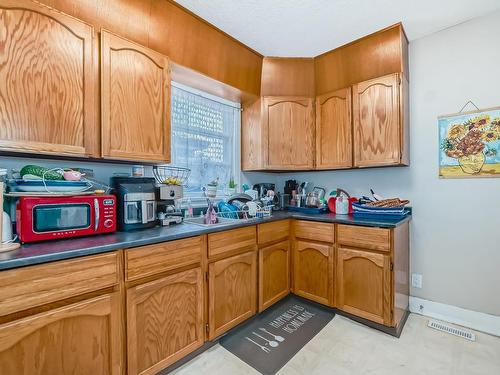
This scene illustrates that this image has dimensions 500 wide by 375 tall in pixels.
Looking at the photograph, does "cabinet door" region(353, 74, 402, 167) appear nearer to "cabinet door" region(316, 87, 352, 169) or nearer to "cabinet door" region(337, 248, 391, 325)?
"cabinet door" region(316, 87, 352, 169)

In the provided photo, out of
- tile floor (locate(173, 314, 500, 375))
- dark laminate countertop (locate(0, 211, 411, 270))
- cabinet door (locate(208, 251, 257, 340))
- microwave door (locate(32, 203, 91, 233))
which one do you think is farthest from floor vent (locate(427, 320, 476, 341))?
microwave door (locate(32, 203, 91, 233))

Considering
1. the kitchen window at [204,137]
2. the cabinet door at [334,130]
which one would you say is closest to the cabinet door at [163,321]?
the kitchen window at [204,137]

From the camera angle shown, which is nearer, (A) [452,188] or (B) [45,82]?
(B) [45,82]

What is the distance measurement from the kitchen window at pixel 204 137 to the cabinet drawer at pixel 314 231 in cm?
88

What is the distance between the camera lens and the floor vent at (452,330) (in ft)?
6.06

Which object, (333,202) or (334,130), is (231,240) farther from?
(334,130)

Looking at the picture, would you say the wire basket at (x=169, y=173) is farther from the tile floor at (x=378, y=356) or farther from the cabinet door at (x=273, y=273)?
the tile floor at (x=378, y=356)

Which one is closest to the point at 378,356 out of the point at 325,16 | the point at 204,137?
the point at 204,137

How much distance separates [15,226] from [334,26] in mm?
2593

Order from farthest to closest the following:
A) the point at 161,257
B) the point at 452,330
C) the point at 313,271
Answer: the point at 313,271, the point at 452,330, the point at 161,257

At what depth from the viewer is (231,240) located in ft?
5.94

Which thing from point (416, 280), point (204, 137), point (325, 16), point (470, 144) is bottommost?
point (416, 280)

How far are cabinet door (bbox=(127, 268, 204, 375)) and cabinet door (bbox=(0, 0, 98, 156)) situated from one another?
87cm

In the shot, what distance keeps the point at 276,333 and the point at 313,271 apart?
63cm
